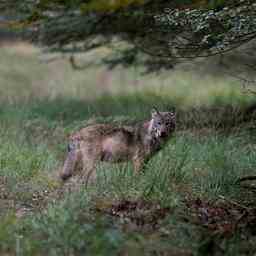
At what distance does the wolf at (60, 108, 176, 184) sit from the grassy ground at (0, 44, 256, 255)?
20 centimetres

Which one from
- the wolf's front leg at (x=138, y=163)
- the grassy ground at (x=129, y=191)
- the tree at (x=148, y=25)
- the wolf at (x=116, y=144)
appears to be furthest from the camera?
the wolf at (x=116, y=144)

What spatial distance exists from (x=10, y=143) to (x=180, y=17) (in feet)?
10.4

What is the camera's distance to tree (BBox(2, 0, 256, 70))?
28.8 ft

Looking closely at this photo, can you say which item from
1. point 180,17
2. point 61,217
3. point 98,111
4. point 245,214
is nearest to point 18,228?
point 61,217

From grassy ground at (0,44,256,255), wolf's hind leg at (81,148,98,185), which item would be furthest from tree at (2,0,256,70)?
wolf's hind leg at (81,148,98,185)

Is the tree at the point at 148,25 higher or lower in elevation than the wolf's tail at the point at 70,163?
higher

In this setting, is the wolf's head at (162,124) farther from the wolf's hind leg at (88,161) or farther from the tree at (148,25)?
the wolf's hind leg at (88,161)

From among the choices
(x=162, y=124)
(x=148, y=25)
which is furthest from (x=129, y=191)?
(x=148, y=25)

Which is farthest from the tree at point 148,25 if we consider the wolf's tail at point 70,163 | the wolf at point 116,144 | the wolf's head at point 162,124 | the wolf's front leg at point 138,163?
the wolf's tail at point 70,163

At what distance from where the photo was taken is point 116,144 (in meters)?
9.99

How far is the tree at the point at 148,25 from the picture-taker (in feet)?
28.8

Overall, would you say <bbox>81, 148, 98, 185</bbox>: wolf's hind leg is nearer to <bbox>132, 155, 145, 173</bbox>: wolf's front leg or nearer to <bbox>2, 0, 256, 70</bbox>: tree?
<bbox>132, 155, 145, 173</bbox>: wolf's front leg

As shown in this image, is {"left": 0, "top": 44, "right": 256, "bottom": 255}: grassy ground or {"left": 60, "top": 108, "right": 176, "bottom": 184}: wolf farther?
{"left": 60, "top": 108, "right": 176, "bottom": 184}: wolf

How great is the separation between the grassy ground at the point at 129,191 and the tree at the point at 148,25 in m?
1.26
